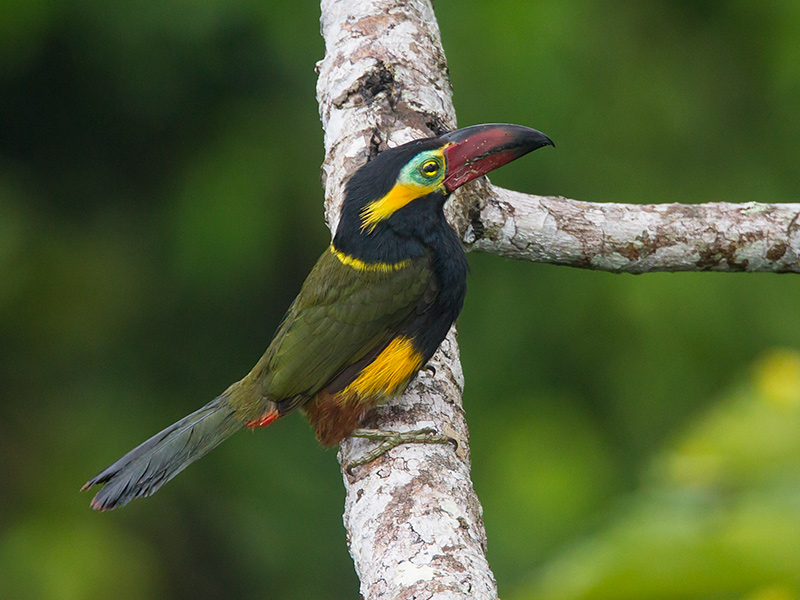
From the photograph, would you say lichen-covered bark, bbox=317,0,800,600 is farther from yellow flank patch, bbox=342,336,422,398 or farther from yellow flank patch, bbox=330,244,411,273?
yellow flank patch, bbox=330,244,411,273

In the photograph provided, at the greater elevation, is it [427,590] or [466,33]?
[466,33]

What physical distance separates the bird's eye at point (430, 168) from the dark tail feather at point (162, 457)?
794 millimetres

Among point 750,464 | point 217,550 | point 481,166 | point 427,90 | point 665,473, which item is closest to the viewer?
point 750,464

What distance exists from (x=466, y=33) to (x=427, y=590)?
2980 millimetres

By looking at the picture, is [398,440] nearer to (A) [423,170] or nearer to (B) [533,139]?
(A) [423,170]

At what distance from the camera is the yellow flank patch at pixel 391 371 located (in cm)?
218

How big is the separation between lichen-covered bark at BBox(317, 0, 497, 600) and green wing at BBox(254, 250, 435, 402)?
162mm

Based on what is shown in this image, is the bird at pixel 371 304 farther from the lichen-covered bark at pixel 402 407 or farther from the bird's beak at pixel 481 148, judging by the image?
the lichen-covered bark at pixel 402 407

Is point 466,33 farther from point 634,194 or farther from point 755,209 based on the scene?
point 755,209

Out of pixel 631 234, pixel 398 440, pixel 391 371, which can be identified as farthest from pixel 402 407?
pixel 631 234

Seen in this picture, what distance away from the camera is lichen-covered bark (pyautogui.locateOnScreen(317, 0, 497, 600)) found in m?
1.58

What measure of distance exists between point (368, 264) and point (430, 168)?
0.96ft

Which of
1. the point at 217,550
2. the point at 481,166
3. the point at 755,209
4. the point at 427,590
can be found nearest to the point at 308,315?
the point at 481,166

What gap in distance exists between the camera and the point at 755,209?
103 inches
